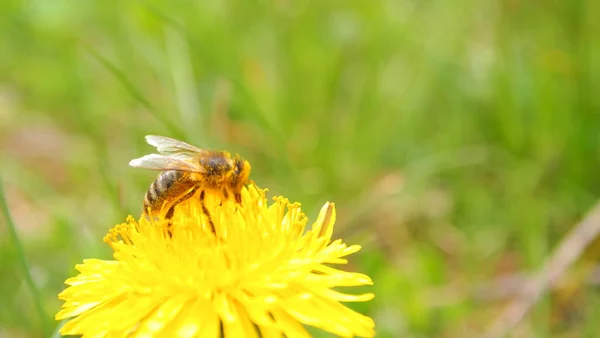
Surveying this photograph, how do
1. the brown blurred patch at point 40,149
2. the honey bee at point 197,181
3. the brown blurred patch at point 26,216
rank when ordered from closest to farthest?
the honey bee at point 197,181 < the brown blurred patch at point 26,216 < the brown blurred patch at point 40,149

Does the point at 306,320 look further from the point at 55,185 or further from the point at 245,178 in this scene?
the point at 55,185

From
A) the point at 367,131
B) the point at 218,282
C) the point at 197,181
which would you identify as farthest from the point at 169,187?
the point at 367,131

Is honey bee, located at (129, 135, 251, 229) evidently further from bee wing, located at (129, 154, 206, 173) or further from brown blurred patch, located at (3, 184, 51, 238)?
brown blurred patch, located at (3, 184, 51, 238)

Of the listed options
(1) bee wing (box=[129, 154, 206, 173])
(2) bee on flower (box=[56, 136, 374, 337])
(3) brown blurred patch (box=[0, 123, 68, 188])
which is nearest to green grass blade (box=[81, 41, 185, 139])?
(1) bee wing (box=[129, 154, 206, 173])

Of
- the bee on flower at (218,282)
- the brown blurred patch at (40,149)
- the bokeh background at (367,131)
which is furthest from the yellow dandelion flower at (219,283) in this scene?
the brown blurred patch at (40,149)

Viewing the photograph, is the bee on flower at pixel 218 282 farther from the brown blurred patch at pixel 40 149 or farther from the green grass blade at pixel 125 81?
the brown blurred patch at pixel 40 149

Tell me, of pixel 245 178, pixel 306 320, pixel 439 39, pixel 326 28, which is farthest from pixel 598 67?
pixel 306 320
